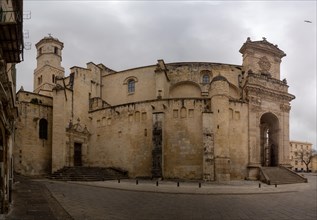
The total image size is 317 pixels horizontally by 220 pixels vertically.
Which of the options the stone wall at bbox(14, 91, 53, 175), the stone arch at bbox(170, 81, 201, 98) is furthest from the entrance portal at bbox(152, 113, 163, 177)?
the stone wall at bbox(14, 91, 53, 175)

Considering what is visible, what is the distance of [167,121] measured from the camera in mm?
31531

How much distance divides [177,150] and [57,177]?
1091 centimetres

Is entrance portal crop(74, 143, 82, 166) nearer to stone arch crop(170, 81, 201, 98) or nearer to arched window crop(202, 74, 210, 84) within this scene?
stone arch crop(170, 81, 201, 98)

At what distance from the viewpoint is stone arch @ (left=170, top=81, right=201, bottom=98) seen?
124 ft

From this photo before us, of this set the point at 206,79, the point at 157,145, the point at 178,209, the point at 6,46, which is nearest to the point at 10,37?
the point at 6,46

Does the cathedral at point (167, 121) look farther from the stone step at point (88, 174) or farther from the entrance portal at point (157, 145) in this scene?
the stone step at point (88, 174)

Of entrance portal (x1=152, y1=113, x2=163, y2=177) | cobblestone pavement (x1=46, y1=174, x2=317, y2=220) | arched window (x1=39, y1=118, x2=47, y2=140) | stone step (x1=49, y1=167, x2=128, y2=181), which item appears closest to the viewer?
Result: cobblestone pavement (x1=46, y1=174, x2=317, y2=220)

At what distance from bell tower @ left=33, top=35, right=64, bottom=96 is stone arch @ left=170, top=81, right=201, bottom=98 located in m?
20.8

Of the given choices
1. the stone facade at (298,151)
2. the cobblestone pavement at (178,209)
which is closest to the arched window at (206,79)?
the cobblestone pavement at (178,209)

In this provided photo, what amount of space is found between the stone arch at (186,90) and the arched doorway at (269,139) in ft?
26.0

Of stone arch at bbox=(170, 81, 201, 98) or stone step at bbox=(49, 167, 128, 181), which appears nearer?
stone step at bbox=(49, 167, 128, 181)

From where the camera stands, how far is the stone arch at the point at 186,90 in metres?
37.9

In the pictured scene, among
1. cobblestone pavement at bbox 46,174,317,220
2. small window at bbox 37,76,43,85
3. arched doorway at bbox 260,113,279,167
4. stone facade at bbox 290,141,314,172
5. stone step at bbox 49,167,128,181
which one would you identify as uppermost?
small window at bbox 37,76,43,85

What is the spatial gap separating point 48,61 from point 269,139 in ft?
111
